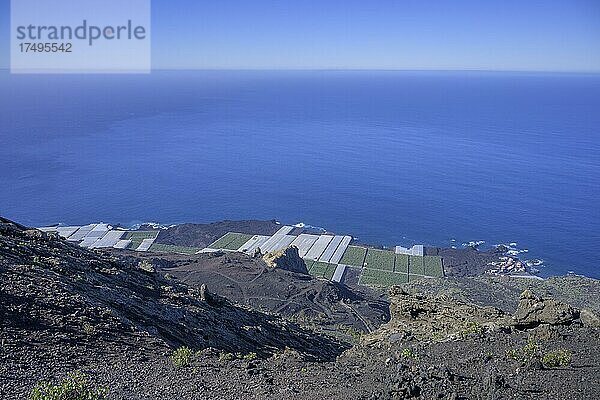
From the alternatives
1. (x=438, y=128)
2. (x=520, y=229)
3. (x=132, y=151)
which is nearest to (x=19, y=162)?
(x=132, y=151)

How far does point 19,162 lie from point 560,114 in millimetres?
188375

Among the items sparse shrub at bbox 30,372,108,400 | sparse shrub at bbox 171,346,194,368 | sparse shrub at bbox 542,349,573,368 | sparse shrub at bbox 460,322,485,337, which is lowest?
sparse shrub at bbox 460,322,485,337

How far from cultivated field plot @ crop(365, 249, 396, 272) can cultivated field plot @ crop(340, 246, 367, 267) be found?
2.41ft

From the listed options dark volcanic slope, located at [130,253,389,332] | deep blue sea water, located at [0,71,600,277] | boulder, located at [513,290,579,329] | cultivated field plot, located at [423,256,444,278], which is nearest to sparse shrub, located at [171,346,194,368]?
boulder, located at [513,290,579,329]

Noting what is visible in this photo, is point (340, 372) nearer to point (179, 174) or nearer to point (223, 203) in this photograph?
point (223, 203)

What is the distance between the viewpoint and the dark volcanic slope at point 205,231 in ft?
223

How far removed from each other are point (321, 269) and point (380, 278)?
6.74 metres

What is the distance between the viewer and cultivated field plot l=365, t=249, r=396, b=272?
199 ft

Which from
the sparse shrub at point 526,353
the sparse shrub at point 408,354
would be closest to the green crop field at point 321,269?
the sparse shrub at point 408,354

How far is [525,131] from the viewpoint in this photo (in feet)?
518

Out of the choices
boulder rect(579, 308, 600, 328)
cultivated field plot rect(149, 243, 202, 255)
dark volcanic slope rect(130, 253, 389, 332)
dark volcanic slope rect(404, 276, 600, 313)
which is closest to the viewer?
boulder rect(579, 308, 600, 328)

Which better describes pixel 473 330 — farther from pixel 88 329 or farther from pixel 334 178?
pixel 334 178

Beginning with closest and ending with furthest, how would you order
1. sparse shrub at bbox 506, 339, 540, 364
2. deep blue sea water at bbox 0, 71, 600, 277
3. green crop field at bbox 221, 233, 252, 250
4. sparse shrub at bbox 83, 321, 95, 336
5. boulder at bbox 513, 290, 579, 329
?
sparse shrub at bbox 506, 339, 540, 364, sparse shrub at bbox 83, 321, 95, 336, boulder at bbox 513, 290, 579, 329, green crop field at bbox 221, 233, 252, 250, deep blue sea water at bbox 0, 71, 600, 277

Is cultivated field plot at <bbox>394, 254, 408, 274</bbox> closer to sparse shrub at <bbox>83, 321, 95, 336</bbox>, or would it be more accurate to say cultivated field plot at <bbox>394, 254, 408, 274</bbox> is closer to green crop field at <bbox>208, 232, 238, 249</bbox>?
green crop field at <bbox>208, 232, 238, 249</bbox>
